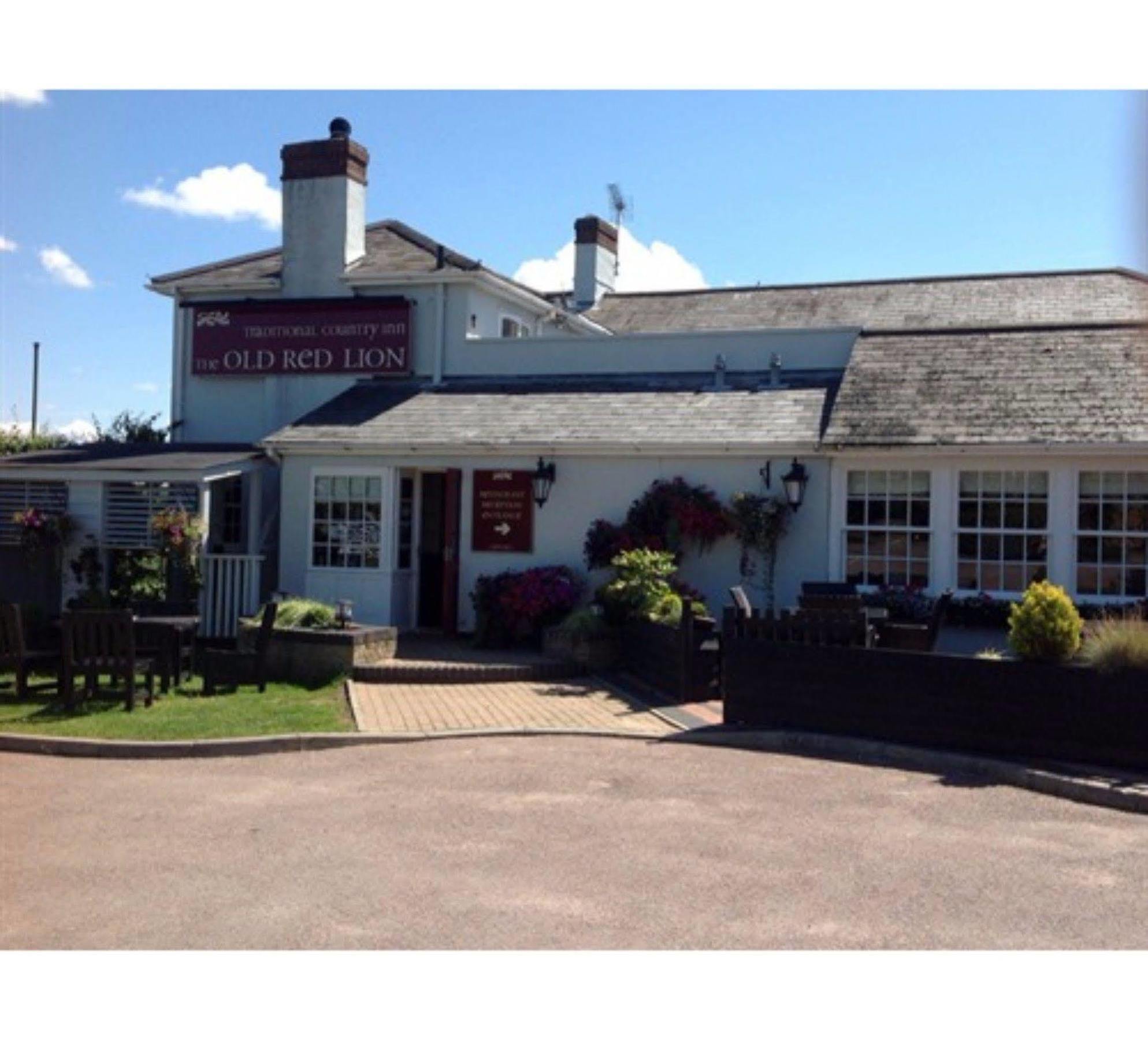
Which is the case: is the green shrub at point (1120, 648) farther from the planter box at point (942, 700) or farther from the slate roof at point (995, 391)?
the slate roof at point (995, 391)

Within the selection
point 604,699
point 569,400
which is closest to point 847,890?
point 604,699

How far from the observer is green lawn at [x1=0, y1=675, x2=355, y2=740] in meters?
11.4

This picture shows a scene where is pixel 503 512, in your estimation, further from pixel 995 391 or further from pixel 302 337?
pixel 995 391

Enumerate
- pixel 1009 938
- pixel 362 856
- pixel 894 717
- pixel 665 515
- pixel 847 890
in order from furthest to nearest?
1. pixel 665 515
2. pixel 894 717
3. pixel 362 856
4. pixel 847 890
5. pixel 1009 938

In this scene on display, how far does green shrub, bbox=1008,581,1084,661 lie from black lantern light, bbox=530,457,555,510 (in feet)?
26.4

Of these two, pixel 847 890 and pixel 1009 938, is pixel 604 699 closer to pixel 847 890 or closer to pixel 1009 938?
pixel 847 890

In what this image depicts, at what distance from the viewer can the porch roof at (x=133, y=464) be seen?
57.8ft

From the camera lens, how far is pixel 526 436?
17672 millimetres

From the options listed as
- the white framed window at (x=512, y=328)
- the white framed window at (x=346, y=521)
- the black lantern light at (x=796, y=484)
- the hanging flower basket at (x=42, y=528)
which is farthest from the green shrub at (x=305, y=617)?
the white framed window at (x=512, y=328)

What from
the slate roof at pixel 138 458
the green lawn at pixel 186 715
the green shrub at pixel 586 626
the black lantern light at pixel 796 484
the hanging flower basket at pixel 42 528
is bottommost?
the green lawn at pixel 186 715

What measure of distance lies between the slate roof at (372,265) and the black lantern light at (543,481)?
4.37 m

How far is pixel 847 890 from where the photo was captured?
6812mm

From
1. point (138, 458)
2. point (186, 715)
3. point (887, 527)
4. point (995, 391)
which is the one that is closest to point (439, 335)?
point (138, 458)

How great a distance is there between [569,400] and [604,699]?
6524 mm
